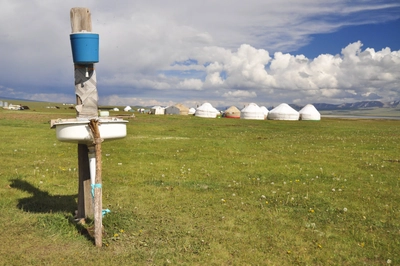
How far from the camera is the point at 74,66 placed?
7.78 meters

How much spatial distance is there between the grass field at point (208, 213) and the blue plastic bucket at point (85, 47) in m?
3.62

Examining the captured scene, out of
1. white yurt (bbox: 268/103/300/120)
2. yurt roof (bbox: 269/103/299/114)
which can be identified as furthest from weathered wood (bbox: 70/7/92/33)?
yurt roof (bbox: 269/103/299/114)

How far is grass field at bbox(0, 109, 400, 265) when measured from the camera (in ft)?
22.4

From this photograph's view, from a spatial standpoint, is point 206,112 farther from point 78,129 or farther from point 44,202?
point 78,129

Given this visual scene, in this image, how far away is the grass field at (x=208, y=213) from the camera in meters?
6.82

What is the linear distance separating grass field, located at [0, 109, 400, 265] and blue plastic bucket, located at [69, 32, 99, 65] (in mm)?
3615

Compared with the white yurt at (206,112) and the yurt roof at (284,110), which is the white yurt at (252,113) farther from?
the white yurt at (206,112)

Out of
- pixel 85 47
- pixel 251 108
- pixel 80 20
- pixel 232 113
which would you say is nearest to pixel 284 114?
pixel 251 108

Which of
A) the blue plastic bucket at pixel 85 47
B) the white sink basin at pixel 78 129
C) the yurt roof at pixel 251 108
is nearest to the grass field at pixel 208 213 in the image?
the white sink basin at pixel 78 129

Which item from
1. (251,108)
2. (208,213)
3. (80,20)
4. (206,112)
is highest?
(80,20)

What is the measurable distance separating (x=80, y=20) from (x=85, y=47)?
67cm

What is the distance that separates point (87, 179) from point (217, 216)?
325cm

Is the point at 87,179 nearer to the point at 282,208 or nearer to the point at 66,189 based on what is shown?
the point at 66,189

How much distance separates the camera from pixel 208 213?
9.11 metres
